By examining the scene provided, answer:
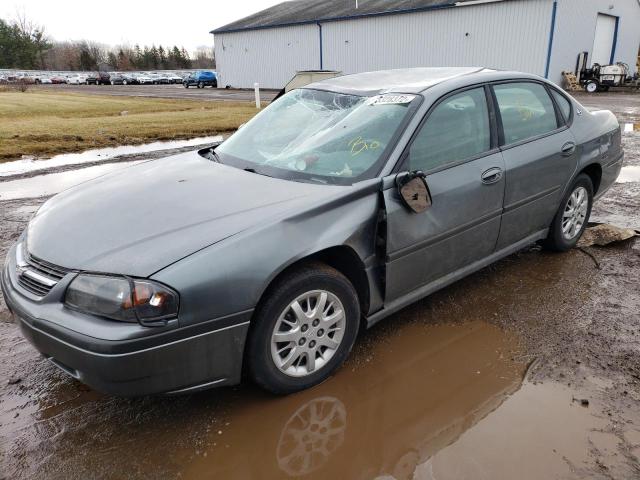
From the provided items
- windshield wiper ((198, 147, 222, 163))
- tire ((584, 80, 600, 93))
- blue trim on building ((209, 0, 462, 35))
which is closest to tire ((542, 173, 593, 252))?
windshield wiper ((198, 147, 222, 163))

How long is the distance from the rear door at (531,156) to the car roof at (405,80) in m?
0.16

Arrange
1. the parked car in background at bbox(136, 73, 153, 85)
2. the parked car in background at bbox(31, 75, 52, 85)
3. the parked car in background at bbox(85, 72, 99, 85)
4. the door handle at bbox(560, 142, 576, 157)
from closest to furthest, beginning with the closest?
the door handle at bbox(560, 142, 576, 157), the parked car in background at bbox(85, 72, 99, 85), the parked car in background at bbox(31, 75, 52, 85), the parked car in background at bbox(136, 73, 153, 85)

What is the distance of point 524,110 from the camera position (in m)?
3.96

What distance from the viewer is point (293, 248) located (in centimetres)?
255

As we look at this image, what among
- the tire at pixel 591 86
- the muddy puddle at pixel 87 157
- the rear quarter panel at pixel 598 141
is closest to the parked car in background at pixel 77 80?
the tire at pixel 591 86

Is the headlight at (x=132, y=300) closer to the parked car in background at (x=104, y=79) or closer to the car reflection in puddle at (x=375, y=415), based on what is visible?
the car reflection in puddle at (x=375, y=415)

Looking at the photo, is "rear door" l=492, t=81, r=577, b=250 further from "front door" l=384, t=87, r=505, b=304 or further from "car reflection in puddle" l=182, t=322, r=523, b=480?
"car reflection in puddle" l=182, t=322, r=523, b=480

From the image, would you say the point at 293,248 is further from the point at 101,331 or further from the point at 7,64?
the point at 7,64

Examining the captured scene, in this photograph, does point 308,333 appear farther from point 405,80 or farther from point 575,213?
point 575,213

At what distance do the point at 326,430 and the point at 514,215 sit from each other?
7.17 ft

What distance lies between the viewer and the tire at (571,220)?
4.38m

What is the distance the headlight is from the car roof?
6.89 feet

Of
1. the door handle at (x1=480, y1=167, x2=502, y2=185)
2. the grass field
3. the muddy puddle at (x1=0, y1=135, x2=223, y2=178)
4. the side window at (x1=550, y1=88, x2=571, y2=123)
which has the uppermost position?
the side window at (x1=550, y1=88, x2=571, y2=123)

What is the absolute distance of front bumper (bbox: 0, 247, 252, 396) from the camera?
7.19 ft
